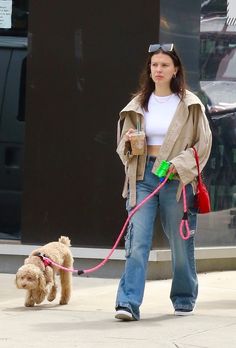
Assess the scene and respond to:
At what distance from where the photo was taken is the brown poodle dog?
300 inches

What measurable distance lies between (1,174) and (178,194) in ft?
10.7

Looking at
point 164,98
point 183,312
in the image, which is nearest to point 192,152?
point 164,98

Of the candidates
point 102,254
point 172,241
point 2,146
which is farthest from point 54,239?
point 172,241

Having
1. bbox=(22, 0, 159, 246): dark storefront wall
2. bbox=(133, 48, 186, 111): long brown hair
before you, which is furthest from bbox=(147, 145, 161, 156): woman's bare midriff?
bbox=(22, 0, 159, 246): dark storefront wall

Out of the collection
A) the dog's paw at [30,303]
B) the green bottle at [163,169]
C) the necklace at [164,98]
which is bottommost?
the dog's paw at [30,303]

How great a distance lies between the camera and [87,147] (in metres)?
9.34

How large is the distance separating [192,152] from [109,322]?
1.27m

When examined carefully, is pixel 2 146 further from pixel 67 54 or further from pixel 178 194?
pixel 178 194

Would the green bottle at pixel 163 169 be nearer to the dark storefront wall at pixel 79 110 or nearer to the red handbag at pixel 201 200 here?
the red handbag at pixel 201 200

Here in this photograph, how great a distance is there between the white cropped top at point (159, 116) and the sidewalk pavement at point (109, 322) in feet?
4.13

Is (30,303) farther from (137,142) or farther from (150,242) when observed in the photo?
(137,142)

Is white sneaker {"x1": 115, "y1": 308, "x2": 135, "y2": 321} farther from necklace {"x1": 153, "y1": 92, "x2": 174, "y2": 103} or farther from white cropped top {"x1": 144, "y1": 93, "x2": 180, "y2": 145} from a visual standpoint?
necklace {"x1": 153, "y1": 92, "x2": 174, "y2": 103}

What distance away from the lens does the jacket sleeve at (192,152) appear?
22.6 ft

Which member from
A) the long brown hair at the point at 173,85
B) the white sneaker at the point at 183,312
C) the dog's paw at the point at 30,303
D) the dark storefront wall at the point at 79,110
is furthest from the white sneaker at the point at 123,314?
the dark storefront wall at the point at 79,110
